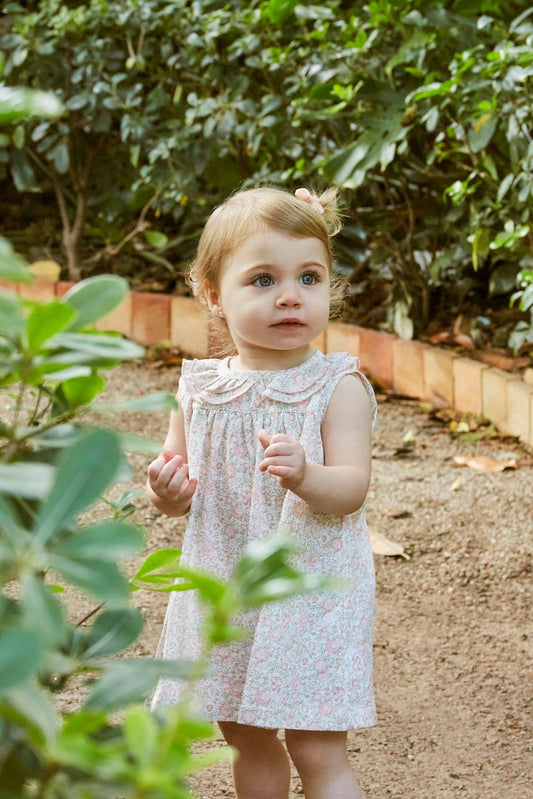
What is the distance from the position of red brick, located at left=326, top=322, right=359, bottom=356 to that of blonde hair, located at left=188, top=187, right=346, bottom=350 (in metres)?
2.66

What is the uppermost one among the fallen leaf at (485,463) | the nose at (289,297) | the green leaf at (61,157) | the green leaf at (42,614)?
the green leaf at (61,157)

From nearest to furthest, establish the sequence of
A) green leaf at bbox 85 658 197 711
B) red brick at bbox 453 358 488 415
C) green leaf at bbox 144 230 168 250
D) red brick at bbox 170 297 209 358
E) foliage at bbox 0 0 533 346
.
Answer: green leaf at bbox 85 658 197 711
foliage at bbox 0 0 533 346
red brick at bbox 453 358 488 415
red brick at bbox 170 297 209 358
green leaf at bbox 144 230 168 250

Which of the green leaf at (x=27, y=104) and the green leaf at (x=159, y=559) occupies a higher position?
the green leaf at (x=27, y=104)

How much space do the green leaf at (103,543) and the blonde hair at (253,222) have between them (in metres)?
1.36

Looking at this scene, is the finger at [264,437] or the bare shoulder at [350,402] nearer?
the finger at [264,437]

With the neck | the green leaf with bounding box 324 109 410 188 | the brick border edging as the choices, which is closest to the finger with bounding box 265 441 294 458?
the neck

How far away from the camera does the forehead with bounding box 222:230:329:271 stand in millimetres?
1891

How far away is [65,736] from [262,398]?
1.37 metres

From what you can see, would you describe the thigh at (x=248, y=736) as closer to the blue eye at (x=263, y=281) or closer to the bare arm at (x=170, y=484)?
the bare arm at (x=170, y=484)

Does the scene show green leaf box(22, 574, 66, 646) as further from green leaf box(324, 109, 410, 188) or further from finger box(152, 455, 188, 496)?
green leaf box(324, 109, 410, 188)

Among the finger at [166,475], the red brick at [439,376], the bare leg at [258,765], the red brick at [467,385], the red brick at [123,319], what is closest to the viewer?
the finger at [166,475]

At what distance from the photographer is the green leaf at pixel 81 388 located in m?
0.85

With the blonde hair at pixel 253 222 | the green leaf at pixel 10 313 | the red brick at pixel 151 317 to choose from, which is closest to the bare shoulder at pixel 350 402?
the blonde hair at pixel 253 222

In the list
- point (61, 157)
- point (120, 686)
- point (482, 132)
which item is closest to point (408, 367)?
point (482, 132)
